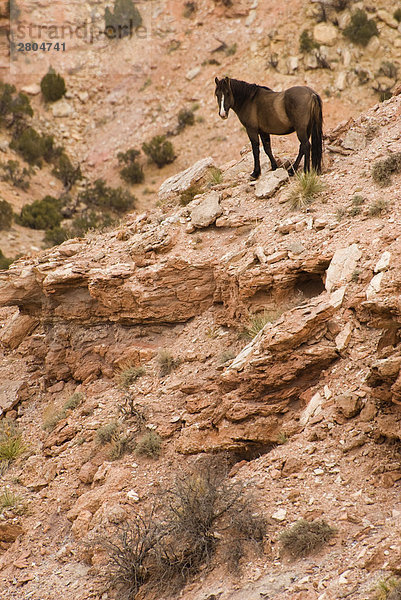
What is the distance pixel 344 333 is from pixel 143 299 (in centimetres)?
444

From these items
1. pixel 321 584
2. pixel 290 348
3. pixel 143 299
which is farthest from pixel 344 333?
pixel 143 299

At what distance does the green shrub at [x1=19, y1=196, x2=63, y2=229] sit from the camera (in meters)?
25.0

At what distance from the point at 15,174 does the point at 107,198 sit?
450 cm

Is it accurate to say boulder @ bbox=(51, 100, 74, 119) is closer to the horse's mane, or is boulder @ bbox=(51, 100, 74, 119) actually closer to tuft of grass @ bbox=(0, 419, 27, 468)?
the horse's mane

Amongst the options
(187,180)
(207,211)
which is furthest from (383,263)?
(187,180)

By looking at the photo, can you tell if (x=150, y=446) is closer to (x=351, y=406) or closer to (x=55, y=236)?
Answer: (x=351, y=406)

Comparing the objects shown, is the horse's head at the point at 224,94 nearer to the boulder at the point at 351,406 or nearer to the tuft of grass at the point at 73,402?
the tuft of grass at the point at 73,402

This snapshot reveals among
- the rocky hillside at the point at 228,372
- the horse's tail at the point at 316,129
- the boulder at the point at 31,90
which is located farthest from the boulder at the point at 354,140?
the boulder at the point at 31,90

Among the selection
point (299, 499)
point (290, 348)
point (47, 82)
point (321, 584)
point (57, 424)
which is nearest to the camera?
point (321, 584)

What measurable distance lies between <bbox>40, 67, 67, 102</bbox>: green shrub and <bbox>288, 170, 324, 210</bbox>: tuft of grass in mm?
24424

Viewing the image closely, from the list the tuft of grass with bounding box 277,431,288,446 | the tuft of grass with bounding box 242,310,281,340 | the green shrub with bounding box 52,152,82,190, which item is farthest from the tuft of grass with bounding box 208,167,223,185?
the green shrub with bounding box 52,152,82,190

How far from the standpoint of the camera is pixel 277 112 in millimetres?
11992

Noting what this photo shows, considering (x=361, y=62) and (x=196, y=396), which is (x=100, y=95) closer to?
(x=361, y=62)

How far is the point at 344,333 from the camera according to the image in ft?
26.0
